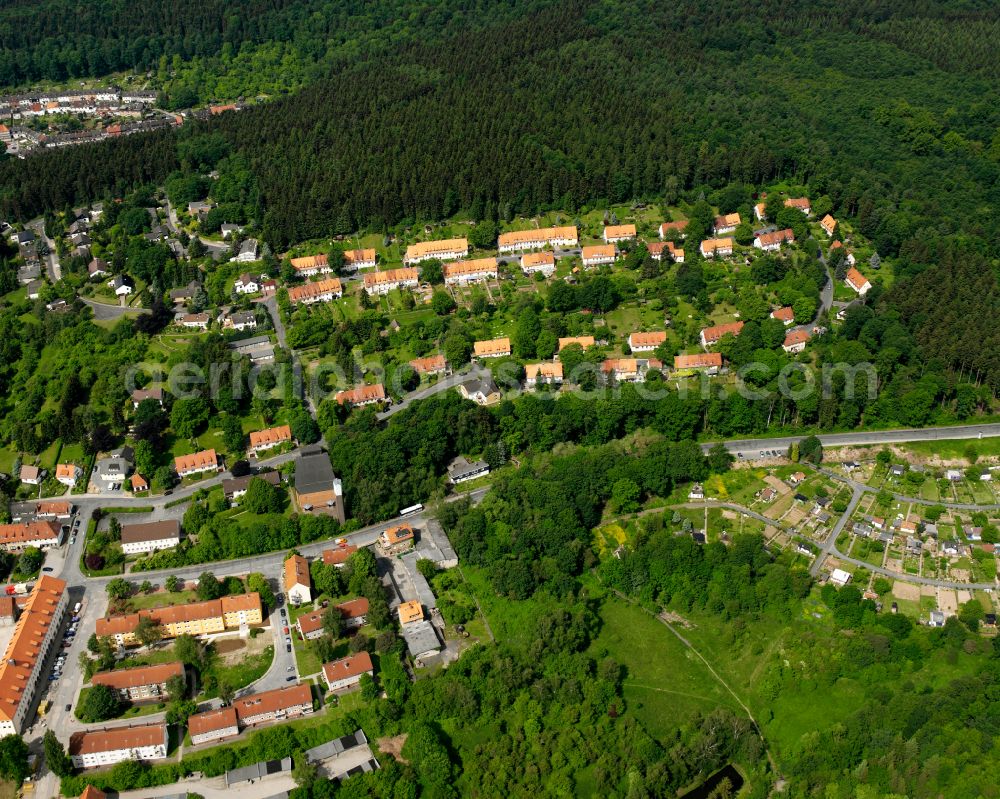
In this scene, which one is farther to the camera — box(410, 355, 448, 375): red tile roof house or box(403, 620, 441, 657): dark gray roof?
box(410, 355, 448, 375): red tile roof house

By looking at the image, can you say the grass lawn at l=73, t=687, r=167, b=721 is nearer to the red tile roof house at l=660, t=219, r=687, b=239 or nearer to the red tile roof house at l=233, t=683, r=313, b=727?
the red tile roof house at l=233, t=683, r=313, b=727

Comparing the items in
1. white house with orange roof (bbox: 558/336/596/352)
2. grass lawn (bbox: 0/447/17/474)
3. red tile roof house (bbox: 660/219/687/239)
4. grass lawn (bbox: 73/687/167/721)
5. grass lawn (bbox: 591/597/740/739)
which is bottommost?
grass lawn (bbox: 591/597/740/739)

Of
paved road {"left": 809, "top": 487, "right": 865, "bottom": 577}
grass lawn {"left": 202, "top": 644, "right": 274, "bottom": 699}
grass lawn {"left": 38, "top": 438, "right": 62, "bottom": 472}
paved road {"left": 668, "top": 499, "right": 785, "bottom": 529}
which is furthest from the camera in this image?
grass lawn {"left": 38, "top": 438, "right": 62, "bottom": 472}

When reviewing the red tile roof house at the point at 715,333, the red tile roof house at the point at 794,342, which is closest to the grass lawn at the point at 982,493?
the red tile roof house at the point at 794,342

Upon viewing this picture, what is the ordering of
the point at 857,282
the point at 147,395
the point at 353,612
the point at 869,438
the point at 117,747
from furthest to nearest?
the point at 857,282
the point at 147,395
the point at 869,438
the point at 353,612
the point at 117,747

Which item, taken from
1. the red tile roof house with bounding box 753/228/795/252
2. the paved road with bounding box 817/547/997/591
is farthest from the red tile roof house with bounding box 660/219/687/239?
the paved road with bounding box 817/547/997/591

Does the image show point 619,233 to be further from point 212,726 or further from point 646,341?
point 212,726

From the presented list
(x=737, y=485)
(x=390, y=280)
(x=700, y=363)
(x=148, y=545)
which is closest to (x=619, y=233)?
(x=700, y=363)
